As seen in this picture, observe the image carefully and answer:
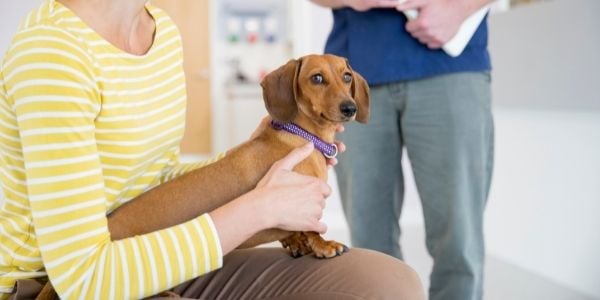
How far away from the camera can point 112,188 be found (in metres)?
1.03

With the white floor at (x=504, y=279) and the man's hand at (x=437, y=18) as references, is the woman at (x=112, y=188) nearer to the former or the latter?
the man's hand at (x=437, y=18)

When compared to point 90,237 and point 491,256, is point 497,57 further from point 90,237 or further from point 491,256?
point 90,237

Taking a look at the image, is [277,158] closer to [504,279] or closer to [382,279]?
[382,279]

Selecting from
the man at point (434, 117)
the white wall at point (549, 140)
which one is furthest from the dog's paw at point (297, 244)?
the white wall at point (549, 140)

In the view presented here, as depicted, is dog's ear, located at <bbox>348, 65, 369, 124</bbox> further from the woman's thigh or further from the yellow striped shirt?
the yellow striped shirt

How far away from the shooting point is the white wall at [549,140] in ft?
8.13

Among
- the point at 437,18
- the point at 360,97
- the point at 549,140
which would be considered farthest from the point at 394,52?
the point at 549,140

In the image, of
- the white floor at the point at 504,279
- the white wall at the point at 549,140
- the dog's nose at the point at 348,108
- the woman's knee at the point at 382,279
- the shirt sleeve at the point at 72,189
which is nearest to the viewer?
the shirt sleeve at the point at 72,189

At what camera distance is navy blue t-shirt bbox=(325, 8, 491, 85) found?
5.16ft

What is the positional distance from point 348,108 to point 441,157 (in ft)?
1.43

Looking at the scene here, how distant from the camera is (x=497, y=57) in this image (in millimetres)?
3035

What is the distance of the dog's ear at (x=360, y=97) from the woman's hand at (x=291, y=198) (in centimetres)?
29

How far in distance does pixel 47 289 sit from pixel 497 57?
262 centimetres

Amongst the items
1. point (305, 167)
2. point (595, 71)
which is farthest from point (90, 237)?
point (595, 71)
